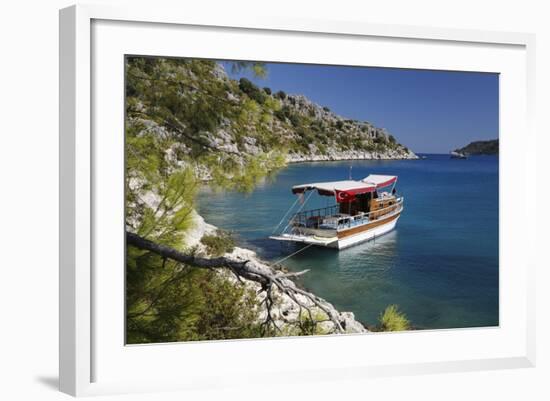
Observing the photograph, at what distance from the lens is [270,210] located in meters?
6.84

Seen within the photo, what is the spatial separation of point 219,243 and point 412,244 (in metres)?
1.87

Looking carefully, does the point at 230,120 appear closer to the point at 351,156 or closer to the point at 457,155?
the point at 351,156

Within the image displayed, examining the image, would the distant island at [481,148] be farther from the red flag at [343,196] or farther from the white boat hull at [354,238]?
the red flag at [343,196]

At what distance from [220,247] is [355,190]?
142cm

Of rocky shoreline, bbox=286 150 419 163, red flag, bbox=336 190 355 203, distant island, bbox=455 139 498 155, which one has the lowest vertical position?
red flag, bbox=336 190 355 203

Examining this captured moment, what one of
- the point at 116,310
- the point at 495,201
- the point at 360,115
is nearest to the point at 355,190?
the point at 360,115

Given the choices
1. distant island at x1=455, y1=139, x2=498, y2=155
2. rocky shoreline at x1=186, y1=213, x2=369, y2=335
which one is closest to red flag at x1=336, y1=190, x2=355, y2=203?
rocky shoreline at x1=186, y1=213, x2=369, y2=335

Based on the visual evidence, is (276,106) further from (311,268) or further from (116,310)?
(116,310)

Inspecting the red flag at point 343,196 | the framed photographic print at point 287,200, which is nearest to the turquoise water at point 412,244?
the framed photographic print at point 287,200

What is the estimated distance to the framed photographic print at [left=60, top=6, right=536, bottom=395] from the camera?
6.01 m

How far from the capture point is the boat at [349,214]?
6949 mm

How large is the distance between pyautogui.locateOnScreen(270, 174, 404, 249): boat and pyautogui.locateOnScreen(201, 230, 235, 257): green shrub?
1.79 feet

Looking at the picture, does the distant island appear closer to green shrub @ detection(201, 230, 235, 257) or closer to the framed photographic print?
the framed photographic print

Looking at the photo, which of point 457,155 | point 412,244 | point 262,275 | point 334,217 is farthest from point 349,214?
point 457,155
